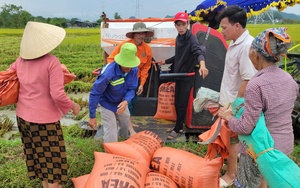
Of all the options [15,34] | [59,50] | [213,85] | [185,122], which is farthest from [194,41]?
[15,34]

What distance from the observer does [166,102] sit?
14.1ft

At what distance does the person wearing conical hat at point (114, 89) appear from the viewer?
110 inches

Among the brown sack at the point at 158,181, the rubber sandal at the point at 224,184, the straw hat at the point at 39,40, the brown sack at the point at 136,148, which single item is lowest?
the rubber sandal at the point at 224,184

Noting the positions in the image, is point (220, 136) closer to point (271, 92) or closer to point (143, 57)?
point (271, 92)

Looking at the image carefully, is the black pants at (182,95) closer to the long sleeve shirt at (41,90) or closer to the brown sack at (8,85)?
the long sleeve shirt at (41,90)

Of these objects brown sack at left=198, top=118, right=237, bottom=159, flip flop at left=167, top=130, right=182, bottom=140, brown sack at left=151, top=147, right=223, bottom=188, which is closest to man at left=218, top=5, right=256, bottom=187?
brown sack at left=198, top=118, right=237, bottom=159

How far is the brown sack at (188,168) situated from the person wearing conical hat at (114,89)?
593 millimetres

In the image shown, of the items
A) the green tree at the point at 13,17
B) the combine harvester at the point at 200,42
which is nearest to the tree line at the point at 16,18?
the green tree at the point at 13,17

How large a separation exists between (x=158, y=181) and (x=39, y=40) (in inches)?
54.2

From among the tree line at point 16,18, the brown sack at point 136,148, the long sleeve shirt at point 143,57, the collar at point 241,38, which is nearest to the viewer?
the collar at point 241,38

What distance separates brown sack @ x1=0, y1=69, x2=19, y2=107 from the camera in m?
2.30

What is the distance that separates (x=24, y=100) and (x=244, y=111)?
5.16 feet

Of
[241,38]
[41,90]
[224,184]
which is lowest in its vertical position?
[224,184]

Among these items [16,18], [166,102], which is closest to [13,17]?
[16,18]
